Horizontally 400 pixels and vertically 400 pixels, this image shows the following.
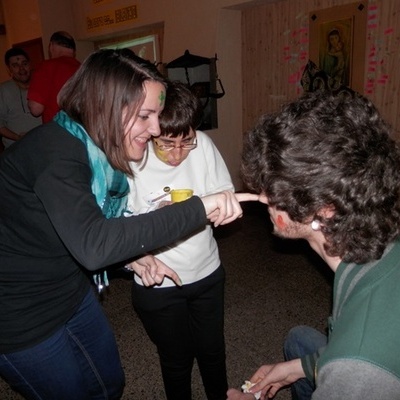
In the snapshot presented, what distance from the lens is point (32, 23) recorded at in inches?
274

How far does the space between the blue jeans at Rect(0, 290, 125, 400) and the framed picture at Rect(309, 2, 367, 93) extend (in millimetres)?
3692

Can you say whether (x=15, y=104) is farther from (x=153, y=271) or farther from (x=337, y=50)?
(x=337, y=50)

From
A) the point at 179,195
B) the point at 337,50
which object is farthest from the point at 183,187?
the point at 337,50

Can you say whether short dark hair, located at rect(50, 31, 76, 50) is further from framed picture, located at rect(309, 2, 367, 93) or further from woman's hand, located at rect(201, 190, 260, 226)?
woman's hand, located at rect(201, 190, 260, 226)

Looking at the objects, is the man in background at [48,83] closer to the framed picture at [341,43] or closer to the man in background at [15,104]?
the man in background at [15,104]

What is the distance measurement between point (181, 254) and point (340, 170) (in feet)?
2.60

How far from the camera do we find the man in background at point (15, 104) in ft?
12.4

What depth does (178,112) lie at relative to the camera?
1.43m

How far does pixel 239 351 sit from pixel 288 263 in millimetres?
1294

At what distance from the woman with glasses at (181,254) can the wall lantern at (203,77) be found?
337 centimetres

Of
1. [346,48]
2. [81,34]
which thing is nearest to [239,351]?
[346,48]

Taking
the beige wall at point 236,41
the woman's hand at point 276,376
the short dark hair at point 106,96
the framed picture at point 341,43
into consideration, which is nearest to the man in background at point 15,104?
the beige wall at point 236,41

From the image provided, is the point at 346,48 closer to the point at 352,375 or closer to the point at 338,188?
the point at 338,188

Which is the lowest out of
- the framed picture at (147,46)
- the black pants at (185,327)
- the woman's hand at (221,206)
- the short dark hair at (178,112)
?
the black pants at (185,327)
